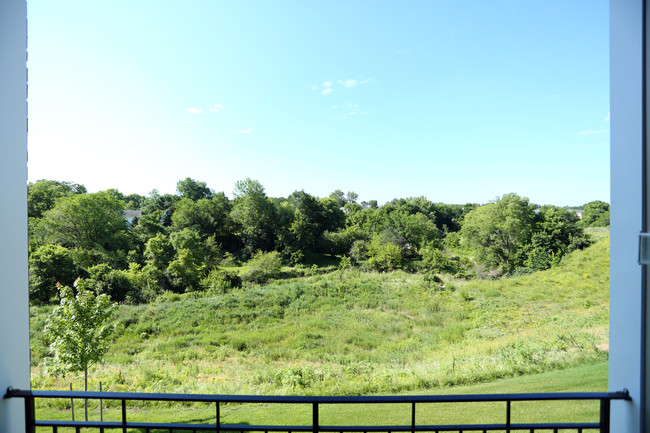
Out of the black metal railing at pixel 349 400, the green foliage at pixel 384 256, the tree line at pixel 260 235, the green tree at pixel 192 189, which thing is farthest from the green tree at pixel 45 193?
the black metal railing at pixel 349 400

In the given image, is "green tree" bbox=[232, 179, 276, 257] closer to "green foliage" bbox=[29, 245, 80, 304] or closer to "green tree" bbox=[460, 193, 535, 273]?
"green foliage" bbox=[29, 245, 80, 304]

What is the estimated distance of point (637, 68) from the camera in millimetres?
895

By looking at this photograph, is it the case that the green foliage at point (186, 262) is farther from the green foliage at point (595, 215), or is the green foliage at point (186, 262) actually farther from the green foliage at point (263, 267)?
the green foliage at point (595, 215)

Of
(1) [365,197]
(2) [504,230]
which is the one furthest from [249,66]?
(2) [504,230]

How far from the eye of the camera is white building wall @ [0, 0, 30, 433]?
3.08 feet

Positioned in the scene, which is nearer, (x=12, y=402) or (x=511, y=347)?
(x=12, y=402)

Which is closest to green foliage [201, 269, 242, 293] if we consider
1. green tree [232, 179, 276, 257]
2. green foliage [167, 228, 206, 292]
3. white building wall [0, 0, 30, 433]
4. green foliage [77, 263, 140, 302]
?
green foliage [167, 228, 206, 292]

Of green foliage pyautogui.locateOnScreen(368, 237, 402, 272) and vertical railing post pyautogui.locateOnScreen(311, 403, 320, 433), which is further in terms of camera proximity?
green foliage pyautogui.locateOnScreen(368, 237, 402, 272)

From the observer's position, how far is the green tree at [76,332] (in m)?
3.42

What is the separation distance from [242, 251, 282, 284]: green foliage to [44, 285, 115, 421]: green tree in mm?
4634

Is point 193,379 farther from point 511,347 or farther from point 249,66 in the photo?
point 249,66

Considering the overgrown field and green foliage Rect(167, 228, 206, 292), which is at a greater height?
green foliage Rect(167, 228, 206, 292)

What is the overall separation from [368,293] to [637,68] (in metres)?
7.59

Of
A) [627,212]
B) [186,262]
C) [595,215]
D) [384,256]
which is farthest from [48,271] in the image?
[595,215]
